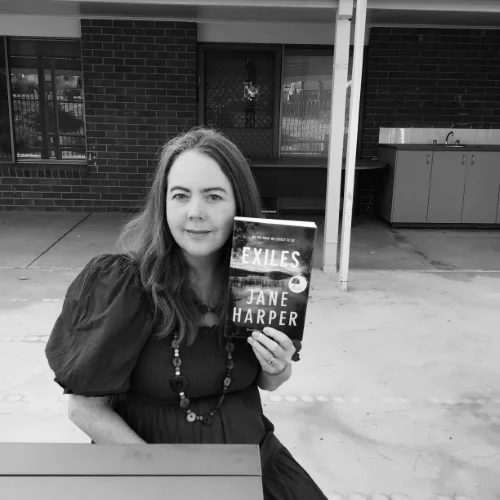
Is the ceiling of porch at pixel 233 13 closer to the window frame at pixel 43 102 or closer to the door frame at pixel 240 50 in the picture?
the door frame at pixel 240 50

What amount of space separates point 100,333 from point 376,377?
6.76ft

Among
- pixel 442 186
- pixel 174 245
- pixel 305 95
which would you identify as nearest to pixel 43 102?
pixel 305 95

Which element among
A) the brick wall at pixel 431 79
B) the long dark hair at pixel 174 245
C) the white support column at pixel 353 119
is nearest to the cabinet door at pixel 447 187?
the brick wall at pixel 431 79

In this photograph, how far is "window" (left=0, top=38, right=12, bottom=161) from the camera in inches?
262

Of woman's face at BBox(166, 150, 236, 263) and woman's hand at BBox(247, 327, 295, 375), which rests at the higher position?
woman's face at BBox(166, 150, 236, 263)

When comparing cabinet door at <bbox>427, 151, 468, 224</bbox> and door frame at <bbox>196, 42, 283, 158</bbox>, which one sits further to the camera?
door frame at <bbox>196, 42, 283, 158</bbox>

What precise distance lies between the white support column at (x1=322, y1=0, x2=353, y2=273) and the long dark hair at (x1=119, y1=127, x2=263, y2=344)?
322cm

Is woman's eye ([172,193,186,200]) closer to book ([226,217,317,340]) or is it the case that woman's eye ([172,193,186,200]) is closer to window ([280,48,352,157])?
book ([226,217,317,340])

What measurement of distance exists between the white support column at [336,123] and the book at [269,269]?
3485 millimetres

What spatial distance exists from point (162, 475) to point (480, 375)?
8.14ft

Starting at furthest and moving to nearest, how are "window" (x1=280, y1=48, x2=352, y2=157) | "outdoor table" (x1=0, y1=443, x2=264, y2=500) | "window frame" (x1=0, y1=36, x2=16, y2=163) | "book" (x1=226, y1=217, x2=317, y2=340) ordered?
"window" (x1=280, y1=48, x2=352, y2=157) → "window frame" (x1=0, y1=36, x2=16, y2=163) → "book" (x1=226, y1=217, x2=317, y2=340) → "outdoor table" (x1=0, y1=443, x2=264, y2=500)

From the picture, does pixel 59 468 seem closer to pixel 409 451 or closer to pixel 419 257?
pixel 409 451

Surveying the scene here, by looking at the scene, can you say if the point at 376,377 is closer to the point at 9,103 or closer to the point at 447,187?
the point at 447,187

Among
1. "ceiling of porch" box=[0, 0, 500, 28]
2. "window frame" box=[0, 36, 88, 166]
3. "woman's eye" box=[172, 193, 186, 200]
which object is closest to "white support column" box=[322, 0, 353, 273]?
"ceiling of porch" box=[0, 0, 500, 28]
